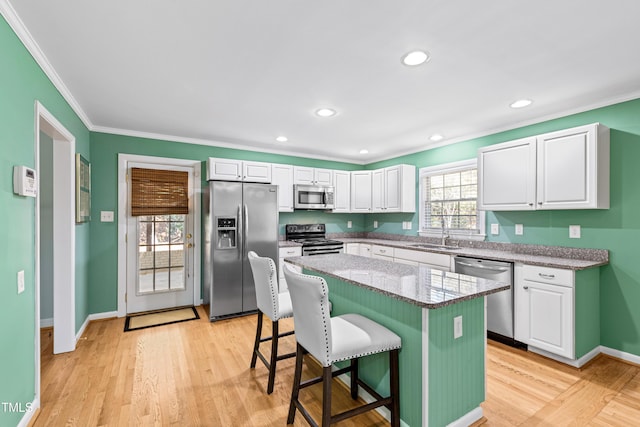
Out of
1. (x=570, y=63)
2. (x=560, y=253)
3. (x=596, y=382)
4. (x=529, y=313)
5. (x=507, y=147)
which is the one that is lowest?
(x=596, y=382)

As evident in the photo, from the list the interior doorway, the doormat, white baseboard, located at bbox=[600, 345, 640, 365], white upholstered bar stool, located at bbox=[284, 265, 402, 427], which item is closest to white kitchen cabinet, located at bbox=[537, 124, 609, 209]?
white baseboard, located at bbox=[600, 345, 640, 365]

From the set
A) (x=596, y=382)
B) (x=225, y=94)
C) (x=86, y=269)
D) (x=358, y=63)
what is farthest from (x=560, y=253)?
(x=86, y=269)

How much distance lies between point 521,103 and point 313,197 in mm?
3092

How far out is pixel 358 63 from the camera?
2.22 m

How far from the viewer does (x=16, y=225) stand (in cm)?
180

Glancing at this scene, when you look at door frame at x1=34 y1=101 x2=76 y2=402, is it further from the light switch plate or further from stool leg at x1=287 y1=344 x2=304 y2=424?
stool leg at x1=287 y1=344 x2=304 y2=424

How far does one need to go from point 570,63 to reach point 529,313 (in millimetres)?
2197

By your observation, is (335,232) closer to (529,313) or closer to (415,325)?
(529,313)

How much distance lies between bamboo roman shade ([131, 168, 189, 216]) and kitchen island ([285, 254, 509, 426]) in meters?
3.01

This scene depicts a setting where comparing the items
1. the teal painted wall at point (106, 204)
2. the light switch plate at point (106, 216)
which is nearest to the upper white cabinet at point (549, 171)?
the teal painted wall at point (106, 204)

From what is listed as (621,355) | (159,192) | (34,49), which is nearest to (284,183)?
(159,192)

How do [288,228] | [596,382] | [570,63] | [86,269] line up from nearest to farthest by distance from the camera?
[570,63] → [596,382] → [86,269] → [288,228]

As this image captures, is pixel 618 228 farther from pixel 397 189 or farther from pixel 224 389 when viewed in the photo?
pixel 224 389

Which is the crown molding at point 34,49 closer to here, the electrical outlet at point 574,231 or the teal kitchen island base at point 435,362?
the teal kitchen island base at point 435,362
